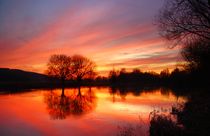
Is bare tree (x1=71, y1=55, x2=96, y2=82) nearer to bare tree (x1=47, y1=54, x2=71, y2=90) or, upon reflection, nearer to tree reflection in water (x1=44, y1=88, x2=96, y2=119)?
bare tree (x1=47, y1=54, x2=71, y2=90)

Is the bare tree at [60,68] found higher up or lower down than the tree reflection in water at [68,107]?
higher up

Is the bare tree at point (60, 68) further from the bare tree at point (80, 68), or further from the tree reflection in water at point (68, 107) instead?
the tree reflection in water at point (68, 107)

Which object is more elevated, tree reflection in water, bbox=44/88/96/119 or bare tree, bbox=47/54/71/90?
Answer: bare tree, bbox=47/54/71/90

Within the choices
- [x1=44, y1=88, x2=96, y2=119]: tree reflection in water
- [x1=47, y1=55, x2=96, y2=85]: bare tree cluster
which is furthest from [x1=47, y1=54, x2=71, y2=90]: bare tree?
[x1=44, y1=88, x2=96, y2=119]: tree reflection in water

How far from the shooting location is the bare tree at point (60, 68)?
89.9m

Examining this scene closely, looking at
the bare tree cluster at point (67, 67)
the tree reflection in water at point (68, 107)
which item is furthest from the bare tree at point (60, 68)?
the tree reflection in water at point (68, 107)

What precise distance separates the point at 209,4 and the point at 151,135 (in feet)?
22.2

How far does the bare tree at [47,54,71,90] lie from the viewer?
295 ft

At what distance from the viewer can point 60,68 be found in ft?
297

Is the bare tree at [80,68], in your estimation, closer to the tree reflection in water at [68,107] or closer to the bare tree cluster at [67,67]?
the bare tree cluster at [67,67]

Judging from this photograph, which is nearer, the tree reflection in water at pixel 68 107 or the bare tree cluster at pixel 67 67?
the tree reflection in water at pixel 68 107

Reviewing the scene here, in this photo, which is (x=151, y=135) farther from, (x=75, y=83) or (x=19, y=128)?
(x=75, y=83)

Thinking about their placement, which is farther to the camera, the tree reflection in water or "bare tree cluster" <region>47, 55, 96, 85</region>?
"bare tree cluster" <region>47, 55, 96, 85</region>

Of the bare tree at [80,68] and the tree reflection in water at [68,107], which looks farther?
the bare tree at [80,68]
